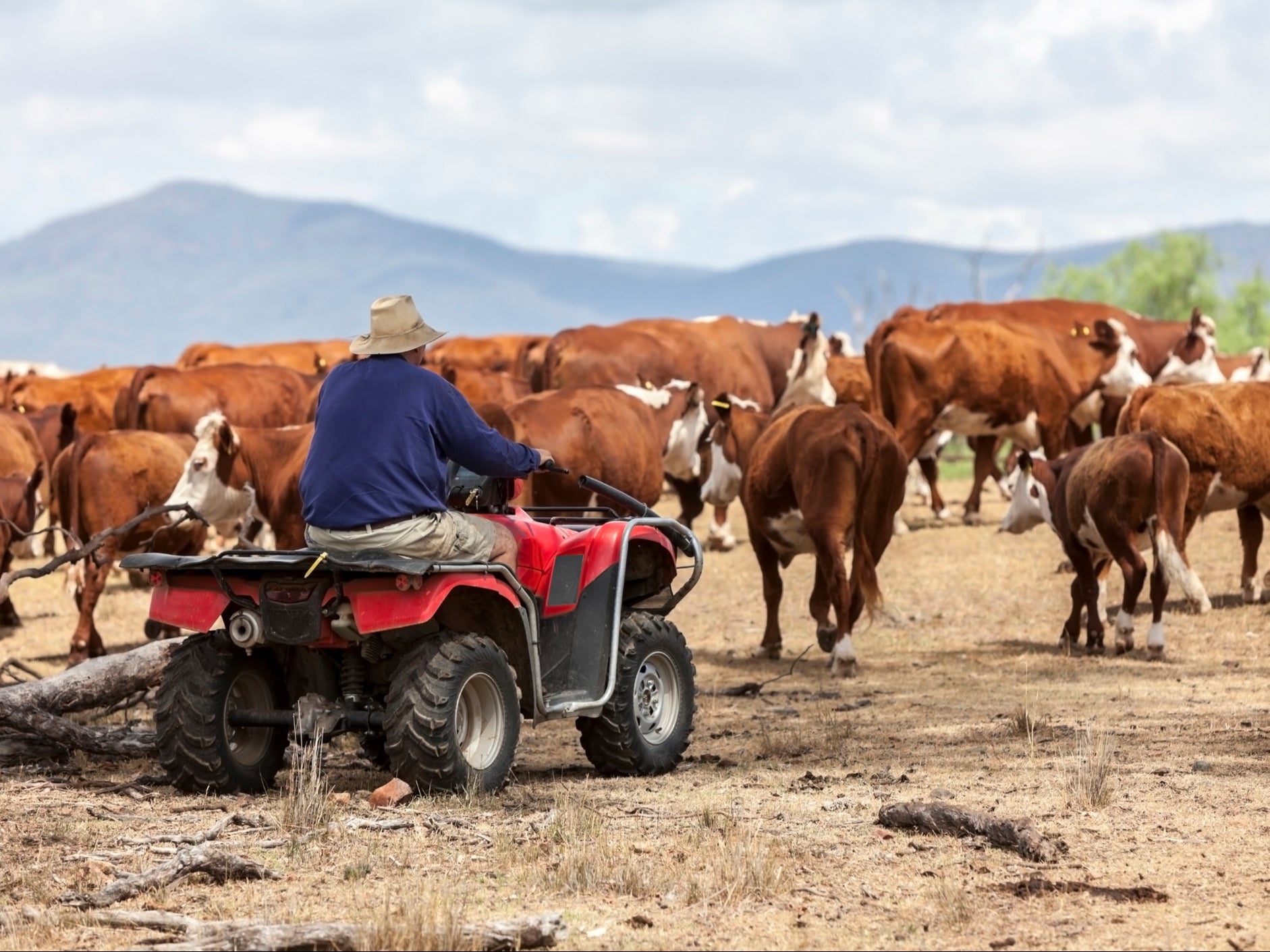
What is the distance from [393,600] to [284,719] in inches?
33.8

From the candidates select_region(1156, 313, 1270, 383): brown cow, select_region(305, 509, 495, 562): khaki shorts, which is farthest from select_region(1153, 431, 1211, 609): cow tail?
select_region(1156, 313, 1270, 383): brown cow

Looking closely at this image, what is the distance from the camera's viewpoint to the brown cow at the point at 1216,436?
13.3 m

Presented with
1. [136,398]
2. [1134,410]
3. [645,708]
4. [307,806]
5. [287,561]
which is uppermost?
[136,398]

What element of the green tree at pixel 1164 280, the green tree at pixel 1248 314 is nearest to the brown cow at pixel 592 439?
the green tree at pixel 1248 314

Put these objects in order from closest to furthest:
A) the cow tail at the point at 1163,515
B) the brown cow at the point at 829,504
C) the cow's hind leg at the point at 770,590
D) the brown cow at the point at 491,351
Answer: the brown cow at the point at 829,504, the cow tail at the point at 1163,515, the cow's hind leg at the point at 770,590, the brown cow at the point at 491,351

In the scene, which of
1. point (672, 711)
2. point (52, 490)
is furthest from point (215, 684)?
point (52, 490)

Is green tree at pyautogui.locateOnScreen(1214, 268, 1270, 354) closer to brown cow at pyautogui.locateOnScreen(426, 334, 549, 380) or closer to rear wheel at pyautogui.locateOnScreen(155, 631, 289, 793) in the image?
brown cow at pyautogui.locateOnScreen(426, 334, 549, 380)

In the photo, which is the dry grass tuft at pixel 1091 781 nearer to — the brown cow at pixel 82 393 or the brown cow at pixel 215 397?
the brown cow at pixel 215 397

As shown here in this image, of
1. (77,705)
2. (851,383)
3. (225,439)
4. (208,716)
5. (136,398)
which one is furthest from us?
(851,383)

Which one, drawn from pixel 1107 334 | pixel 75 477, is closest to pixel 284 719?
pixel 75 477

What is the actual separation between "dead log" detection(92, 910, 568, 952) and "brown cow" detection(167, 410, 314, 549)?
8.49 m

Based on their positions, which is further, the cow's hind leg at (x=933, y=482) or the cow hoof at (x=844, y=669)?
the cow's hind leg at (x=933, y=482)

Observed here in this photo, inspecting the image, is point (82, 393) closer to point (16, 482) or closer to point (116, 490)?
point (16, 482)

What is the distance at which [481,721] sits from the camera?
7.48 metres
